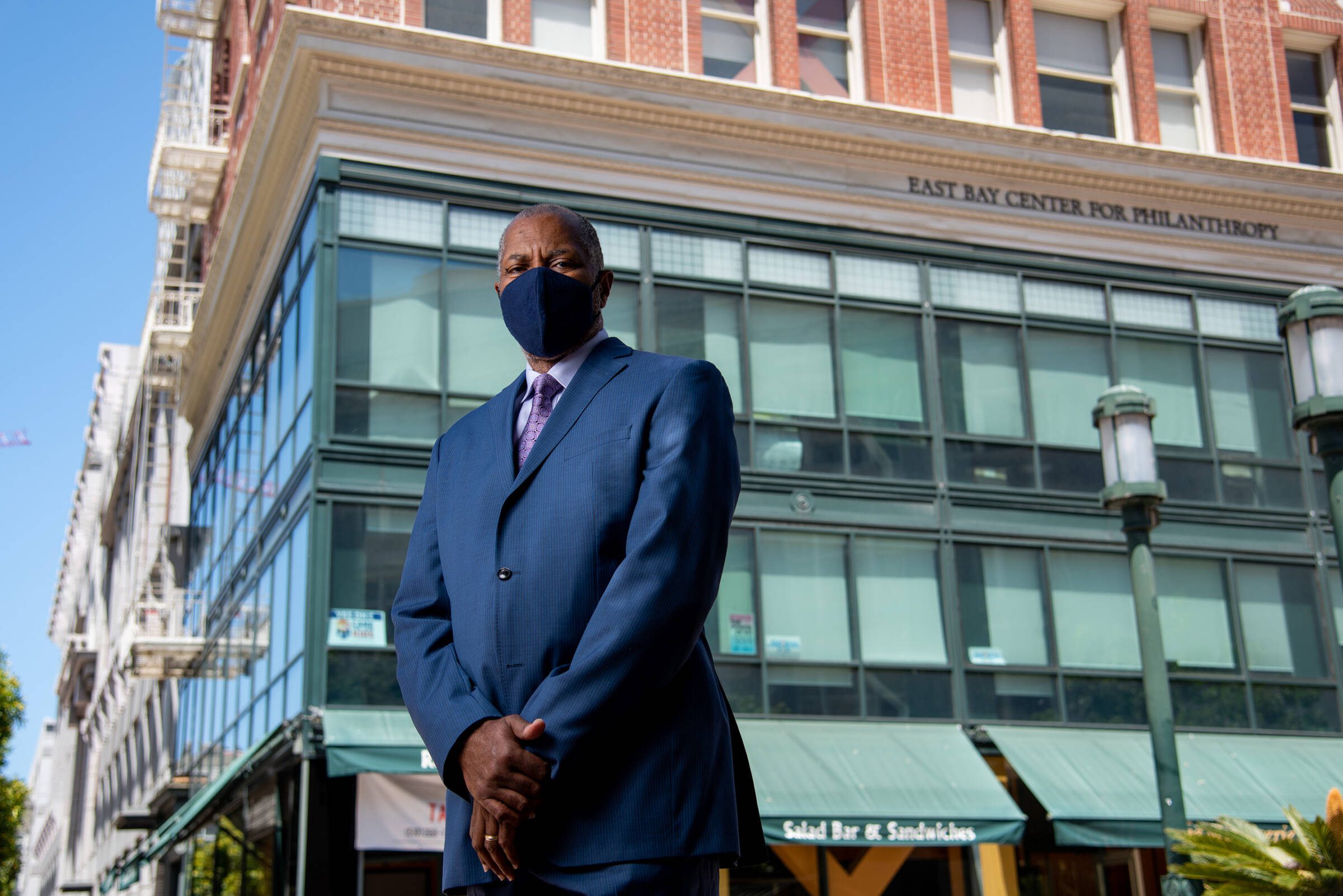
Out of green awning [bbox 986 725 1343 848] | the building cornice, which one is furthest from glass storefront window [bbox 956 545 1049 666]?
the building cornice

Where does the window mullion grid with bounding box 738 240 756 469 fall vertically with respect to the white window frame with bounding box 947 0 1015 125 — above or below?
below

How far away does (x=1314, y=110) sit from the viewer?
23625mm

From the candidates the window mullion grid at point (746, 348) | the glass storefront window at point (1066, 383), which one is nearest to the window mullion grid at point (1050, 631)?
the glass storefront window at point (1066, 383)

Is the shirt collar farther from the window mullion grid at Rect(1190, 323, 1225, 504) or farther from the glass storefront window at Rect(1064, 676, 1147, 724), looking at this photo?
the window mullion grid at Rect(1190, 323, 1225, 504)

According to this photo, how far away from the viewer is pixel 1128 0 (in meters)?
22.3

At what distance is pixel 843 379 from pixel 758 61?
4623mm


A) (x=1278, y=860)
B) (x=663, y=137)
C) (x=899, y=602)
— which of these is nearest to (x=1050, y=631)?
(x=899, y=602)

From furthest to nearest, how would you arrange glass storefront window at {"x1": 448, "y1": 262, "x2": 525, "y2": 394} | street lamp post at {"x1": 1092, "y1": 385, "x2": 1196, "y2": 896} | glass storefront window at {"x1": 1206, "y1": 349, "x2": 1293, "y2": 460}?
glass storefront window at {"x1": 1206, "y1": 349, "x2": 1293, "y2": 460}, glass storefront window at {"x1": 448, "y1": 262, "x2": 525, "y2": 394}, street lamp post at {"x1": 1092, "y1": 385, "x2": 1196, "y2": 896}

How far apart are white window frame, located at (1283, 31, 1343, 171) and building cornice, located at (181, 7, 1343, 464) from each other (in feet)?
4.56

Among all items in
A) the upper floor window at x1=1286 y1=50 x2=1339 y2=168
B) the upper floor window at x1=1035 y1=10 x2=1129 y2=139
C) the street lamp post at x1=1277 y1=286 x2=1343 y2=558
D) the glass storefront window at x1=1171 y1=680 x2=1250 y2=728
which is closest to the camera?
the street lamp post at x1=1277 y1=286 x2=1343 y2=558

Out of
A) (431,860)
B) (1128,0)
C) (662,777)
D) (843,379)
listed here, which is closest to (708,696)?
(662,777)

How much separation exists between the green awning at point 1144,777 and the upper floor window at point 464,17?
10.9 m

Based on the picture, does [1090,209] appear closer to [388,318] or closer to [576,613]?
[388,318]

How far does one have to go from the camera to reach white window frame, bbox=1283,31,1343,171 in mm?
23641
